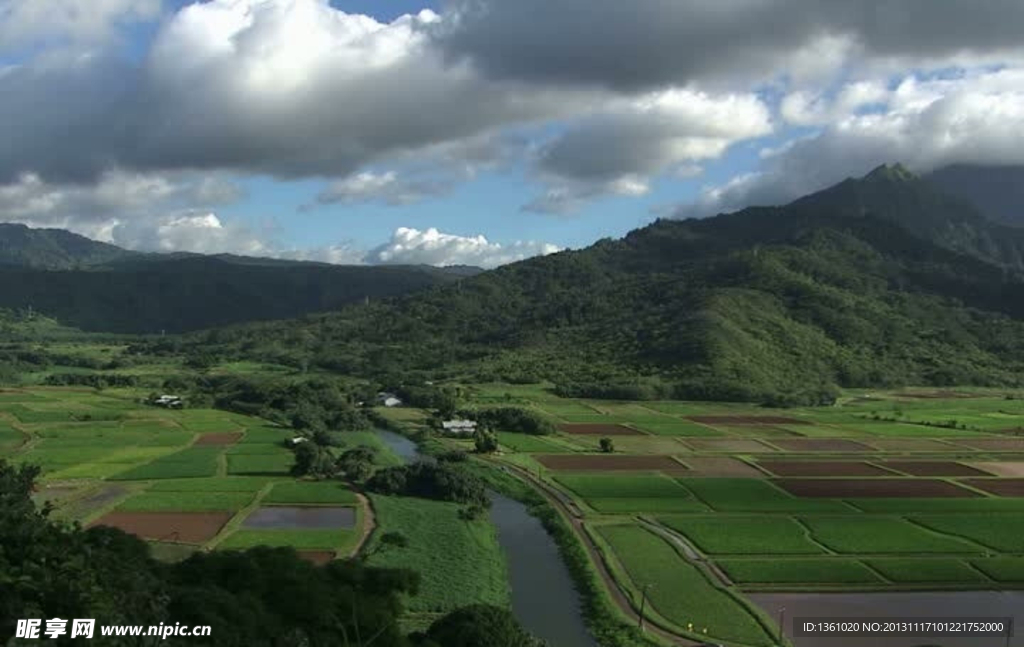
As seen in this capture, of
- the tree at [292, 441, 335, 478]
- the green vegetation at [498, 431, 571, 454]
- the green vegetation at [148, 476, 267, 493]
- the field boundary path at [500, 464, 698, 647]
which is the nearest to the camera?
the field boundary path at [500, 464, 698, 647]

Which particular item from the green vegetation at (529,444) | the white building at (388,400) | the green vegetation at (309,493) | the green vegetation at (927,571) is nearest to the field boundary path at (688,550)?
the green vegetation at (927,571)

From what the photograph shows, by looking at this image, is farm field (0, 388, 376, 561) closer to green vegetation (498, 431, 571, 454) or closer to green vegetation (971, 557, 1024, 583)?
green vegetation (498, 431, 571, 454)

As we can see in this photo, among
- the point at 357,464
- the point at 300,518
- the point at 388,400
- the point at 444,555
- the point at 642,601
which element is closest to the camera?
the point at 642,601

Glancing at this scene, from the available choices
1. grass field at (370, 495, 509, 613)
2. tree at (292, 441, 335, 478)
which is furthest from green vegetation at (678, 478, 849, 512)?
tree at (292, 441, 335, 478)

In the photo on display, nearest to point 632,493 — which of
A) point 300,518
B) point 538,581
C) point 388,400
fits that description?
point 538,581

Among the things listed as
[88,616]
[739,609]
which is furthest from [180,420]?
[88,616]

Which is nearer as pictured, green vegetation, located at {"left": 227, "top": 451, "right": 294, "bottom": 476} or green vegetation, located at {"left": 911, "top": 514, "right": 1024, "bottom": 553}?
green vegetation, located at {"left": 911, "top": 514, "right": 1024, "bottom": 553}

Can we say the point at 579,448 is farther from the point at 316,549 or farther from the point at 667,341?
the point at 667,341

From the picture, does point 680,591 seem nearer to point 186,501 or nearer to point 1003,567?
point 1003,567
